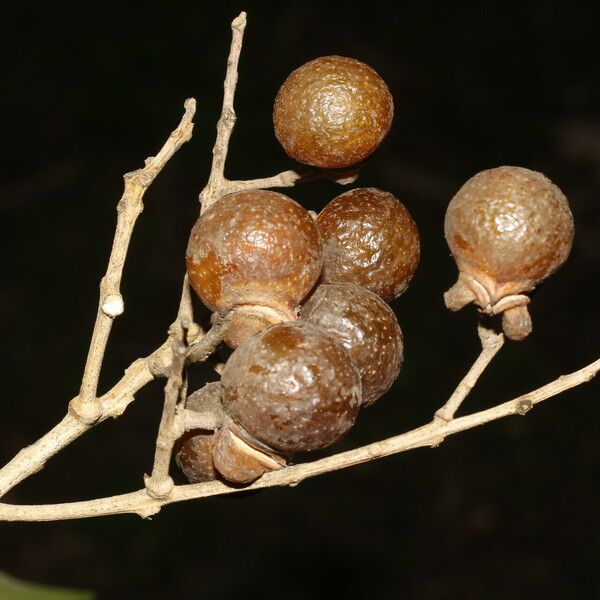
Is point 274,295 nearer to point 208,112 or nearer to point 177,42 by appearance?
point 208,112

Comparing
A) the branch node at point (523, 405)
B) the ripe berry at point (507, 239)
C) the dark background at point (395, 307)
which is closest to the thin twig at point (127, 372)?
the ripe berry at point (507, 239)

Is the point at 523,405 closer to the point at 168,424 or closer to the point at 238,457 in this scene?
the point at 238,457

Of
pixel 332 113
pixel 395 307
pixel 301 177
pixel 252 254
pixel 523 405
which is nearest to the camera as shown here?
pixel 252 254

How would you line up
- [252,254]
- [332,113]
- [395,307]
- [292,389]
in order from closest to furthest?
[292,389] → [252,254] → [332,113] → [395,307]

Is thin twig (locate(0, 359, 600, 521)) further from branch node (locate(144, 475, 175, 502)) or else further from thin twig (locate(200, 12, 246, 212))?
thin twig (locate(200, 12, 246, 212))

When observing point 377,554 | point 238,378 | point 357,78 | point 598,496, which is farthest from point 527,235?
point 598,496

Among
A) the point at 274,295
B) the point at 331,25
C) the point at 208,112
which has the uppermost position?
the point at 331,25

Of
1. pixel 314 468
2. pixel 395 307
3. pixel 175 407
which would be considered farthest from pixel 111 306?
pixel 395 307
